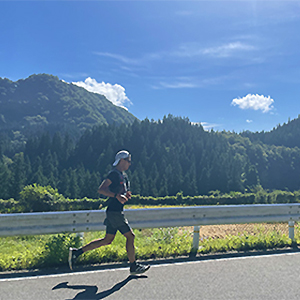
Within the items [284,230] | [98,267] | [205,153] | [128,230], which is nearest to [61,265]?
[98,267]

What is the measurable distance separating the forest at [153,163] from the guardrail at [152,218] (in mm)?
91682

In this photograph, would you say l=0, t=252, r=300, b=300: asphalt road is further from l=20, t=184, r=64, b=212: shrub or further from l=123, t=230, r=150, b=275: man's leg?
l=20, t=184, r=64, b=212: shrub

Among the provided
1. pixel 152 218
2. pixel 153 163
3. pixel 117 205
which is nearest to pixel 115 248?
pixel 152 218

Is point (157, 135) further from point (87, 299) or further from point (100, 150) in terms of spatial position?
point (87, 299)

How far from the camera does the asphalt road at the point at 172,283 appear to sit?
369cm

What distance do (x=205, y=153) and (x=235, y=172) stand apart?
22337 mm

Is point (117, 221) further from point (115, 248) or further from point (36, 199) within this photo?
point (36, 199)

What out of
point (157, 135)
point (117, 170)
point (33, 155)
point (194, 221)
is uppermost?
point (157, 135)

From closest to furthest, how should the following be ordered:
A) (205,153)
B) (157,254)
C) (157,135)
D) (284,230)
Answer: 1. (157,254)
2. (284,230)
3. (205,153)
4. (157,135)

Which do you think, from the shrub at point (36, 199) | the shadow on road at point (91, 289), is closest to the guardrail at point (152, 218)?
the shadow on road at point (91, 289)

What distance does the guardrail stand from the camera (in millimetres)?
4847

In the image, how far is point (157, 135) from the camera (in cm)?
15412

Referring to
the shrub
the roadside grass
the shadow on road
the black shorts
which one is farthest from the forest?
the shadow on road

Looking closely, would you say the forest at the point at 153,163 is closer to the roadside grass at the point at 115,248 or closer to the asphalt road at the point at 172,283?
the roadside grass at the point at 115,248
